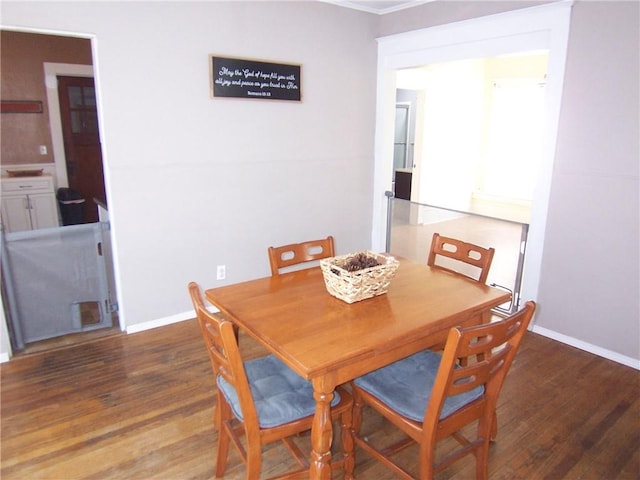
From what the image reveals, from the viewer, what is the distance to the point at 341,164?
4.19 metres

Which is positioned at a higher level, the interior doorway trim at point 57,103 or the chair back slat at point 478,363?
the interior doorway trim at point 57,103

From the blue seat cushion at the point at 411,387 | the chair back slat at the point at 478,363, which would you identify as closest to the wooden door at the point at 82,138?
the blue seat cushion at the point at 411,387

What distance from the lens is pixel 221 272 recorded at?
364cm

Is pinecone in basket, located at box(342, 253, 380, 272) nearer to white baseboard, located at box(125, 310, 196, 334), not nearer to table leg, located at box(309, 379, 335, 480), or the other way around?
table leg, located at box(309, 379, 335, 480)

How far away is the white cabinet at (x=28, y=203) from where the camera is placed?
493 centimetres

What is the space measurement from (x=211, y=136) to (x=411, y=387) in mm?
2369

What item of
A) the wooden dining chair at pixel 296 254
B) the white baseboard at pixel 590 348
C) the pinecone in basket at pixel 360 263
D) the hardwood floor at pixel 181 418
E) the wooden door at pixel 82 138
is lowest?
the hardwood floor at pixel 181 418

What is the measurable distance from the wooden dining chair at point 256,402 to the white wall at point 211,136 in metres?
1.62

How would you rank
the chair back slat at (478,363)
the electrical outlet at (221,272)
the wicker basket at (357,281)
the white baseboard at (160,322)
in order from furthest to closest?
1. the electrical outlet at (221,272)
2. the white baseboard at (160,322)
3. the wicker basket at (357,281)
4. the chair back slat at (478,363)

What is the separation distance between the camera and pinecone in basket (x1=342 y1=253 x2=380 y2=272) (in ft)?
6.45

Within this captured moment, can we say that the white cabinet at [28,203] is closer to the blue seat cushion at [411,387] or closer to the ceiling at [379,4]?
the ceiling at [379,4]

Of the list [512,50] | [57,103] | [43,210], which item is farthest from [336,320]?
[57,103]

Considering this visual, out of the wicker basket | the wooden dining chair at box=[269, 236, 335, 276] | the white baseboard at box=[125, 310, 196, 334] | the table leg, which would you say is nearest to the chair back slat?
the table leg

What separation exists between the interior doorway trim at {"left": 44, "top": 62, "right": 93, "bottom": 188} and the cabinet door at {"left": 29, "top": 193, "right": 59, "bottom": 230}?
1.37 ft
